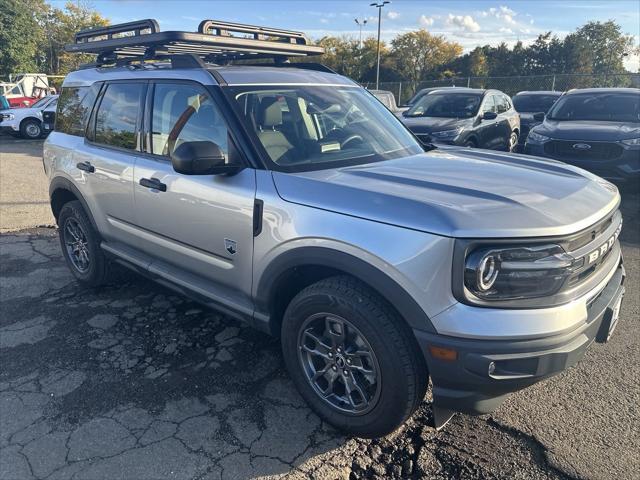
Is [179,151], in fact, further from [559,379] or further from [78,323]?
[559,379]

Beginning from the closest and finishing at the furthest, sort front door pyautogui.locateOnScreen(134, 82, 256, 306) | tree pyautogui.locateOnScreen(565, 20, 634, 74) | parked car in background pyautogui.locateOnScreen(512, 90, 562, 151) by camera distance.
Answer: front door pyautogui.locateOnScreen(134, 82, 256, 306)
parked car in background pyautogui.locateOnScreen(512, 90, 562, 151)
tree pyautogui.locateOnScreen(565, 20, 634, 74)

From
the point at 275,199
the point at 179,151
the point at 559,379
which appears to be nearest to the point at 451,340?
the point at 275,199

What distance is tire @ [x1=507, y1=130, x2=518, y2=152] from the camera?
10938 millimetres

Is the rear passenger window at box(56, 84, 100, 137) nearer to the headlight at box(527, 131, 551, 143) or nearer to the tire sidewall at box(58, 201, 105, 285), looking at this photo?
the tire sidewall at box(58, 201, 105, 285)

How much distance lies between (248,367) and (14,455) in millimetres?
1354

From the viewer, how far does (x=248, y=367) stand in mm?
3314

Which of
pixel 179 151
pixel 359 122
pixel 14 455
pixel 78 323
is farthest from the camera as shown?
pixel 78 323

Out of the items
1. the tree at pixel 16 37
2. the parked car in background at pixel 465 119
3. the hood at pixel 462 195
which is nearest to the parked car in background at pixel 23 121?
the parked car in background at pixel 465 119

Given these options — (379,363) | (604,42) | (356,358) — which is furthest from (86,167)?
(604,42)

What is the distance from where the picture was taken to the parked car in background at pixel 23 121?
57.7 ft

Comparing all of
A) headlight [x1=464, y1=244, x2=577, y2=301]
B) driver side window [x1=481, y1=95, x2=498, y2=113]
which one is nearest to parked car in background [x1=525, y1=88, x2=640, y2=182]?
driver side window [x1=481, y1=95, x2=498, y2=113]

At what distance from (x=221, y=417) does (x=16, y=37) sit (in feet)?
137

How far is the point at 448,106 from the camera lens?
10055 mm

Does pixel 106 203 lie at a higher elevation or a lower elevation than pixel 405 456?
higher
